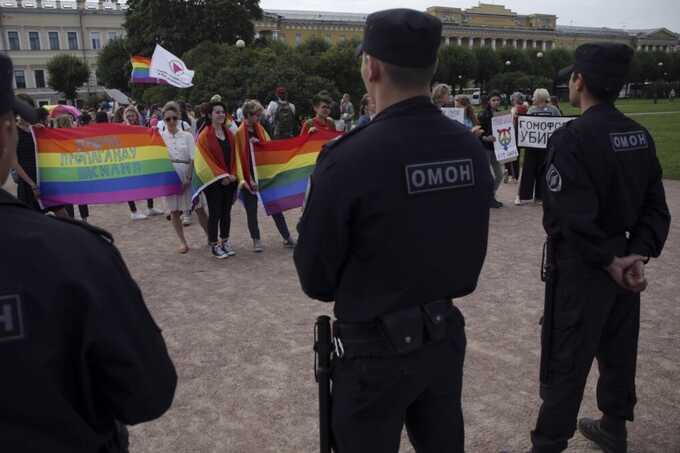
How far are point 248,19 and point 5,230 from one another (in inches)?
1967

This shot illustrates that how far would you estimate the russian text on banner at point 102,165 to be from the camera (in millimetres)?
8008

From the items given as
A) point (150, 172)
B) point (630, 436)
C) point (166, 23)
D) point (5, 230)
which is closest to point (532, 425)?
point (630, 436)

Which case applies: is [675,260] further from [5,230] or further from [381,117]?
[5,230]

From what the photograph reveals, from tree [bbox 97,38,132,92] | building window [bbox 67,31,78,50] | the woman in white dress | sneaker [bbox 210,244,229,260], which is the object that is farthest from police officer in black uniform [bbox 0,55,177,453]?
building window [bbox 67,31,78,50]

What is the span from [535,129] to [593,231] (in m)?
8.74

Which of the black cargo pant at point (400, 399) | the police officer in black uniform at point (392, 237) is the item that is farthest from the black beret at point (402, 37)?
the black cargo pant at point (400, 399)

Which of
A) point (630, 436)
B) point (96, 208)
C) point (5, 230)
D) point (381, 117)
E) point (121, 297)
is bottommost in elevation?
point (96, 208)

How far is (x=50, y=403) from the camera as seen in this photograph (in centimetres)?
143

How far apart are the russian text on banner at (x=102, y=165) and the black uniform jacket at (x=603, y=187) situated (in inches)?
260

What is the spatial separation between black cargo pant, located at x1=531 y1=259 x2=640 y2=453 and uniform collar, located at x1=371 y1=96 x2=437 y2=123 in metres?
1.38

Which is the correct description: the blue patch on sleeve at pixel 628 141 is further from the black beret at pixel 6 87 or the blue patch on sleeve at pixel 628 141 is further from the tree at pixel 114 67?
the tree at pixel 114 67

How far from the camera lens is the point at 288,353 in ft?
16.1

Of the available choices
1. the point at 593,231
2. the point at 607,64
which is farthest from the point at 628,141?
the point at 593,231

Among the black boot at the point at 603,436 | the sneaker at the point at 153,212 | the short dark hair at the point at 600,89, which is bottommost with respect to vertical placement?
the sneaker at the point at 153,212
